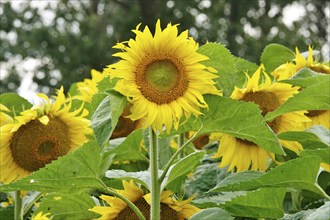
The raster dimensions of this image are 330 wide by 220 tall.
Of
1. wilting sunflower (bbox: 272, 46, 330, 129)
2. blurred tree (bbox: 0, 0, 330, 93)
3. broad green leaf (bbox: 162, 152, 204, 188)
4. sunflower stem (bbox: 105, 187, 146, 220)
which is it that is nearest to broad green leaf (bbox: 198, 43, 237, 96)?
broad green leaf (bbox: 162, 152, 204, 188)

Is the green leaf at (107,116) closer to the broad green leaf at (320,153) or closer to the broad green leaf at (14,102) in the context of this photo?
the broad green leaf at (320,153)

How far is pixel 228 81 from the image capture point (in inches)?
48.3

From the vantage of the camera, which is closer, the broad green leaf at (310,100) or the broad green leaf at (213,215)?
the broad green leaf at (213,215)

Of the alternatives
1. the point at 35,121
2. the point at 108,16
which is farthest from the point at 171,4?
the point at 35,121

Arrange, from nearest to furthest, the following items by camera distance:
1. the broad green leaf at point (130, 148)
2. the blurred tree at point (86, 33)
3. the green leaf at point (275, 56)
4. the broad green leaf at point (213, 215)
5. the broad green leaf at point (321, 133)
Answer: the broad green leaf at point (213, 215)
the broad green leaf at point (321, 133)
the broad green leaf at point (130, 148)
the green leaf at point (275, 56)
the blurred tree at point (86, 33)

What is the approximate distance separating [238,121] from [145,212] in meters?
0.21

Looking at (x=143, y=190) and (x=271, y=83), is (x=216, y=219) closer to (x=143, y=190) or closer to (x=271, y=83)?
(x=143, y=190)

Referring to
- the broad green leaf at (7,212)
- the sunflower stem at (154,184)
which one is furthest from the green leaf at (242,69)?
the broad green leaf at (7,212)

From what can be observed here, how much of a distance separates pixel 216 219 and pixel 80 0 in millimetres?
16057

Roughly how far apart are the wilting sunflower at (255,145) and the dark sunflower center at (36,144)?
0.34 metres

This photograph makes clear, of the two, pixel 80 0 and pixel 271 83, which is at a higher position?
pixel 80 0

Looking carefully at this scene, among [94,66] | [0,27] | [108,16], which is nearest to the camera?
[94,66]

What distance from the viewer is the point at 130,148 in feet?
4.97

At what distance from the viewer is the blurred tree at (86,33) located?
13.8 meters
